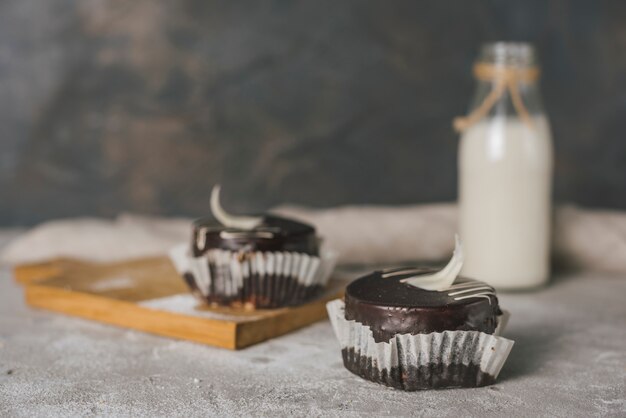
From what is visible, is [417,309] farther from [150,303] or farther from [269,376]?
[150,303]

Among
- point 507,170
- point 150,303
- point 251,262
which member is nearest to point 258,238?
point 251,262

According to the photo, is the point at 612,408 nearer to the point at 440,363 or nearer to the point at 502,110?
the point at 440,363

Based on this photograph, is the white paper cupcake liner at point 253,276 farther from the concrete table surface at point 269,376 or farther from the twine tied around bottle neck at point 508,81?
the twine tied around bottle neck at point 508,81

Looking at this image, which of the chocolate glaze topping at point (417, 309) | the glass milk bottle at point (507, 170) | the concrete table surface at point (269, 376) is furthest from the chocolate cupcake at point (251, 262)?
the glass milk bottle at point (507, 170)

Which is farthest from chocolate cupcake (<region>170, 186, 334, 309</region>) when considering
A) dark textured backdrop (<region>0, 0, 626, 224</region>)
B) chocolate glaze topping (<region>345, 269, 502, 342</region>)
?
dark textured backdrop (<region>0, 0, 626, 224</region>)

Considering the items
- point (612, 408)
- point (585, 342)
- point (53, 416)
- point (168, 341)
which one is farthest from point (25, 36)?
point (612, 408)

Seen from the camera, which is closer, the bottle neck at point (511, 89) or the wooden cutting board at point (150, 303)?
the wooden cutting board at point (150, 303)

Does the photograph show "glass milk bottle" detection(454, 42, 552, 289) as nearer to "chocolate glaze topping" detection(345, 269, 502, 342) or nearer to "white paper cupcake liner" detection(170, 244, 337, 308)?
"white paper cupcake liner" detection(170, 244, 337, 308)

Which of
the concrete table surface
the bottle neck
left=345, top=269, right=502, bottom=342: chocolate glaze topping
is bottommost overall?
the concrete table surface
